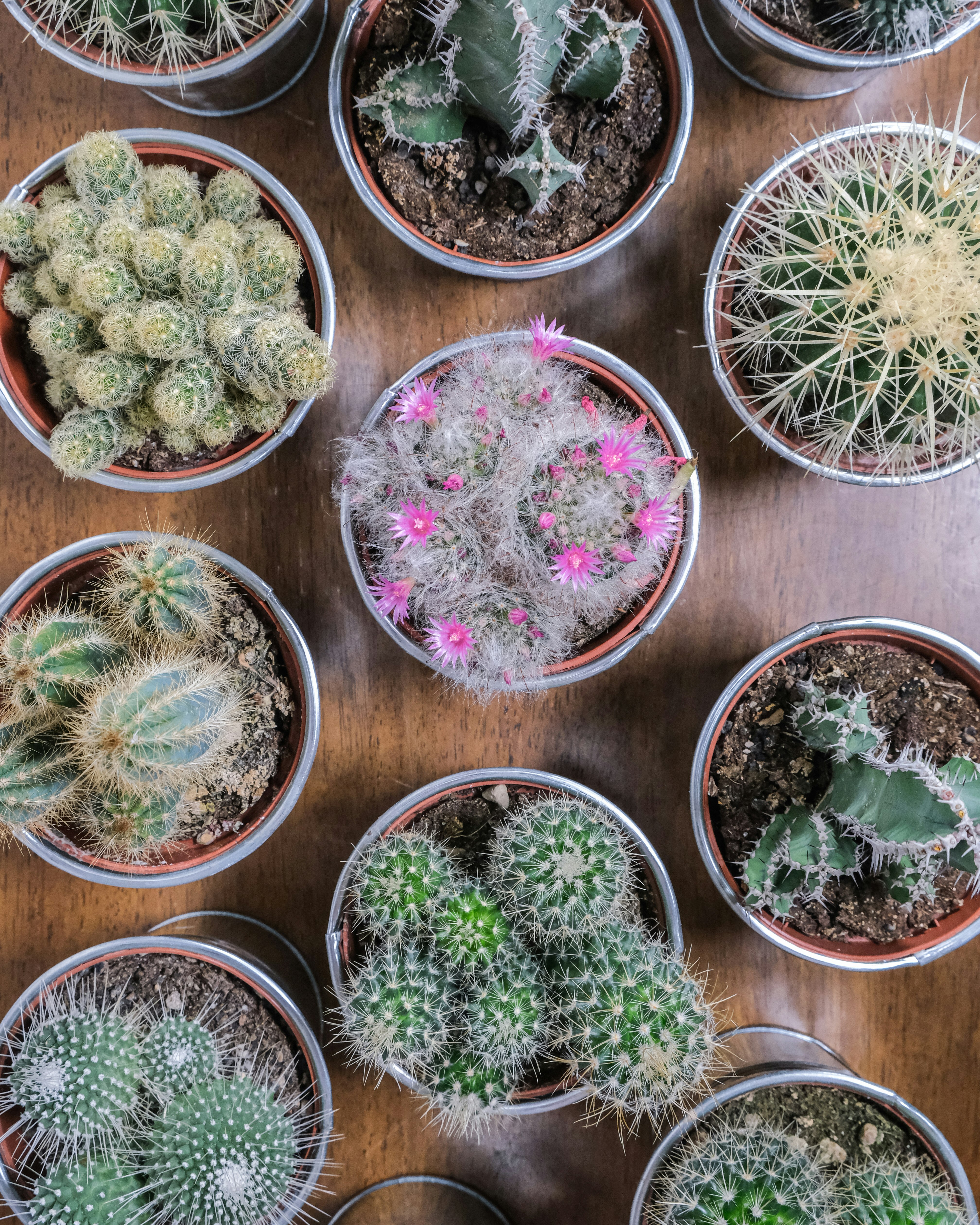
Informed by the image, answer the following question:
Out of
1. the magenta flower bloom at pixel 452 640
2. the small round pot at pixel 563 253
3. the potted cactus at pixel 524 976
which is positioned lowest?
the potted cactus at pixel 524 976

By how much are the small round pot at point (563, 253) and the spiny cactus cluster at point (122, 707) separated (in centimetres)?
56

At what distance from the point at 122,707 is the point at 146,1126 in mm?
649

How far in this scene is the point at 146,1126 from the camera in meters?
1.12

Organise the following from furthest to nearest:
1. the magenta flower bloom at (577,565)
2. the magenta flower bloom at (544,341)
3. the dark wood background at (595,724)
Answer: the dark wood background at (595,724)
the magenta flower bloom at (544,341)
the magenta flower bloom at (577,565)

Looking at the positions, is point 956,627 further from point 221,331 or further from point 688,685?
point 221,331

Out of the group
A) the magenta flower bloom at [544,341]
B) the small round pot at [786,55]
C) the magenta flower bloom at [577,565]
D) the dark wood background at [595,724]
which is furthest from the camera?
the dark wood background at [595,724]

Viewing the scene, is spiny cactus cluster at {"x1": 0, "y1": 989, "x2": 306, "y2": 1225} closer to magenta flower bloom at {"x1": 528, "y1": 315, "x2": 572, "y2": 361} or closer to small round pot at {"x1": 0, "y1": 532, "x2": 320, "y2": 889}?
small round pot at {"x1": 0, "y1": 532, "x2": 320, "y2": 889}

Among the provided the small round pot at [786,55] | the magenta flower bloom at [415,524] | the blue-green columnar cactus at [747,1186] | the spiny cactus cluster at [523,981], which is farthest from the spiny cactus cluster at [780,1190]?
the small round pot at [786,55]

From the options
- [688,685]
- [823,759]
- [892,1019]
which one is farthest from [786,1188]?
[688,685]

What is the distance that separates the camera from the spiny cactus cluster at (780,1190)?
1035mm

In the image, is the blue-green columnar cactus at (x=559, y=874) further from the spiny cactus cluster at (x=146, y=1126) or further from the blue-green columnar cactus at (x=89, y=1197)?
the blue-green columnar cactus at (x=89, y=1197)

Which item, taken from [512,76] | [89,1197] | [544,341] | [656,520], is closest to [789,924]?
[656,520]

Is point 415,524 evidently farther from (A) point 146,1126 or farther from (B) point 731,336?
(A) point 146,1126

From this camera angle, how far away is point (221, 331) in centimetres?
96
